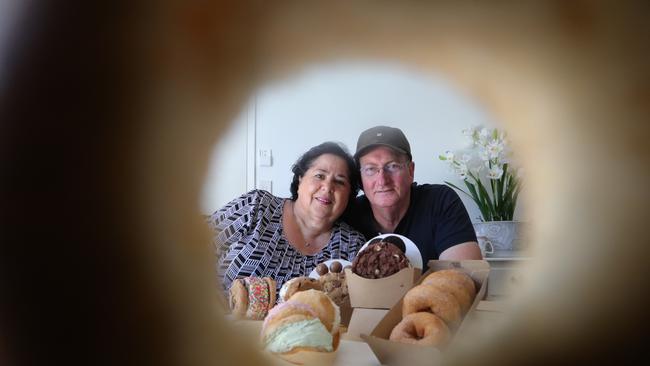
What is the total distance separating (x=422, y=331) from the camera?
278mm

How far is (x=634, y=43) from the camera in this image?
8.4 inches

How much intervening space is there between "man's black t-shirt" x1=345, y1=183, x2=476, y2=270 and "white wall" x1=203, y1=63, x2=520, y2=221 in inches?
1.6

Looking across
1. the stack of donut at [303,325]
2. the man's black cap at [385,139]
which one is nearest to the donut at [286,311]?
the stack of donut at [303,325]

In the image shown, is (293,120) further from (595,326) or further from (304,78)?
(595,326)

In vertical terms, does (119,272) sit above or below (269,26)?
below

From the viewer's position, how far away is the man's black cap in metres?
0.25

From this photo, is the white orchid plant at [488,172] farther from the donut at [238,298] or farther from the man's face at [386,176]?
the donut at [238,298]

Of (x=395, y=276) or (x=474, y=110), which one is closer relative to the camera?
(x=474, y=110)

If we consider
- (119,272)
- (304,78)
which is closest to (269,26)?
(304,78)

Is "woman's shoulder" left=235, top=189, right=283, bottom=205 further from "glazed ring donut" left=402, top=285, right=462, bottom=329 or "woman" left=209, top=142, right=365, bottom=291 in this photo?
"glazed ring donut" left=402, top=285, right=462, bottom=329

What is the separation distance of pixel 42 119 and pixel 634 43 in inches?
11.3

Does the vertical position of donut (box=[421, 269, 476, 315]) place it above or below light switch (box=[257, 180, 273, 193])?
below

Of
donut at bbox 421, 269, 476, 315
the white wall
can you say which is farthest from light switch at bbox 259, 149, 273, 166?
donut at bbox 421, 269, 476, 315

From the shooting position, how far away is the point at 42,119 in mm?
254
